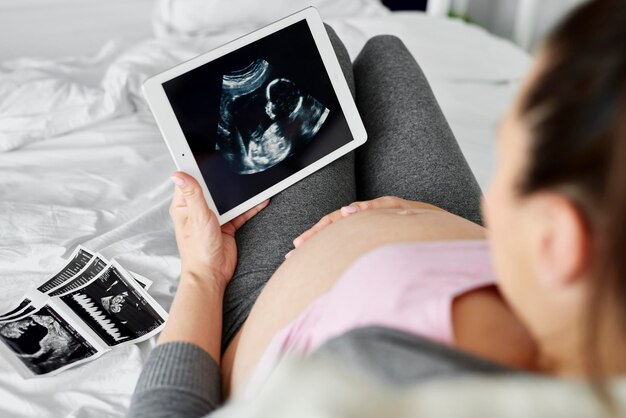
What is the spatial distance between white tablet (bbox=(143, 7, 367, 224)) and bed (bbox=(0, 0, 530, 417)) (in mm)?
198

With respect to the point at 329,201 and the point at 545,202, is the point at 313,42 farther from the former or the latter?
the point at 545,202

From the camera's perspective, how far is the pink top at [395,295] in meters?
0.60

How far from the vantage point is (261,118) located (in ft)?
3.70

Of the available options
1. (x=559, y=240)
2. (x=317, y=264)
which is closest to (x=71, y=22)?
(x=317, y=264)

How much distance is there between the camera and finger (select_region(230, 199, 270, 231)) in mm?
1124

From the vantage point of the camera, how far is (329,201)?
1138 mm

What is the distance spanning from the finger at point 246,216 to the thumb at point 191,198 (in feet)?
0.22

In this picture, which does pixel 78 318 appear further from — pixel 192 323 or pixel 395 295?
pixel 395 295

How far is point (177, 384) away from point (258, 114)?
1.66 feet

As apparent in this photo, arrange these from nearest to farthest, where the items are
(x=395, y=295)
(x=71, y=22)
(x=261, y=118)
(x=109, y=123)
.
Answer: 1. (x=395, y=295)
2. (x=261, y=118)
3. (x=109, y=123)
4. (x=71, y=22)

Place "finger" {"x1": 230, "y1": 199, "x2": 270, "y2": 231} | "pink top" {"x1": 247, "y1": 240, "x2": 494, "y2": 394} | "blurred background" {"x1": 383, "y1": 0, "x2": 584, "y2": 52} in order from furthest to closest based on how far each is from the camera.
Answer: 1. "blurred background" {"x1": 383, "y1": 0, "x2": 584, "y2": 52}
2. "finger" {"x1": 230, "y1": 199, "x2": 270, "y2": 231}
3. "pink top" {"x1": 247, "y1": 240, "x2": 494, "y2": 394}

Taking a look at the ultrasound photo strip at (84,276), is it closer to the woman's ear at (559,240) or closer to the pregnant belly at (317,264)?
the pregnant belly at (317,264)

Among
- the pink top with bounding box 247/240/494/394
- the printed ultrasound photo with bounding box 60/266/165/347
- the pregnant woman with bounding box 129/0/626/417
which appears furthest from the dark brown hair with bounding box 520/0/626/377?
the printed ultrasound photo with bounding box 60/266/165/347

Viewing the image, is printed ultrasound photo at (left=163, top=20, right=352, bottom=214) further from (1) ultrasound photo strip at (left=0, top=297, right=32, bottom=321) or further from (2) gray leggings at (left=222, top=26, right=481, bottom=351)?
(1) ultrasound photo strip at (left=0, top=297, right=32, bottom=321)
